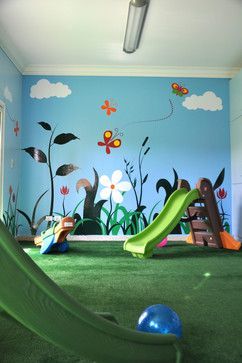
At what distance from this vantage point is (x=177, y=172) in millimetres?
5160

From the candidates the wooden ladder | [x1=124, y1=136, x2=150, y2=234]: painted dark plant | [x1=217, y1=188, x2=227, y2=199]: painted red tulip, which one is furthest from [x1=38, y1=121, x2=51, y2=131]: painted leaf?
[x1=217, y1=188, x2=227, y2=199]: painted red tulip

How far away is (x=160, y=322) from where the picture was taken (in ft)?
4.37

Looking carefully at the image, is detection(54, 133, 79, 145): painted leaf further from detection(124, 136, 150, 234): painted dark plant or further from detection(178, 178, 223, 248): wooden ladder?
detection(178, 178, 223, 248): wooden ladder

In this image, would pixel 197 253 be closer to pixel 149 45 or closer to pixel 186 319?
pixel 186 319

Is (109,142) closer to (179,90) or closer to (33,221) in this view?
(179,90)

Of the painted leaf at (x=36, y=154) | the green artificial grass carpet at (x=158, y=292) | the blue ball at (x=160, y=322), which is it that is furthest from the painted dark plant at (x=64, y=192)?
the blue ball at (x=160, y=322)

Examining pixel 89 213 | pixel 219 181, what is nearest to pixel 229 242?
pixel 219 181

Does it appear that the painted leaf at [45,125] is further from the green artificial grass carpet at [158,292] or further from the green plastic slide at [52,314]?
the green plastic slide at [52,314]

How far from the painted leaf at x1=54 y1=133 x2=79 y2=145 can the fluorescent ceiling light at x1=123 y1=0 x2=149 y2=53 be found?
1.42 m

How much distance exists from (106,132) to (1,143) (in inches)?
59.2

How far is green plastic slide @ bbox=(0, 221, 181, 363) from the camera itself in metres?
0.83

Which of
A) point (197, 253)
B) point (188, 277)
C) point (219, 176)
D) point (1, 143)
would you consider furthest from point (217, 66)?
point (188, 277)

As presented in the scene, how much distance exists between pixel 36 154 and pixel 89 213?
1146 mm

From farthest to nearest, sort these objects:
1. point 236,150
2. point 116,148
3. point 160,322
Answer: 1. point 116,148
2. point 236,150
3. point 160,322
